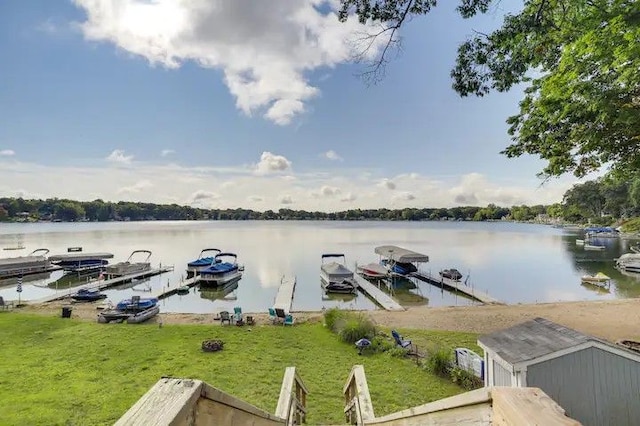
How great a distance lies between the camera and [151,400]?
127 cm

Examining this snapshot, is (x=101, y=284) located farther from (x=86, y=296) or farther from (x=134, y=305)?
(x=134, y=305)

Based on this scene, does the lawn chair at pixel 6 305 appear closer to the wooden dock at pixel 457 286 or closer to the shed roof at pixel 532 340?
the shed roof at pixel 532 340

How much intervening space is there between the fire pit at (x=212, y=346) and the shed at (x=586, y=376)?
9.73 metres

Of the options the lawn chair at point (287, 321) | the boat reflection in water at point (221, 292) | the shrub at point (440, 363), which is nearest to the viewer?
the shrub at point (440, 363)

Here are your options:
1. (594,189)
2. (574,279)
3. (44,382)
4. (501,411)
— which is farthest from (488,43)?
(594,189)

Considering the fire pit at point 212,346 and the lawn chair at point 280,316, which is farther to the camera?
the lawn chair at point 280,316

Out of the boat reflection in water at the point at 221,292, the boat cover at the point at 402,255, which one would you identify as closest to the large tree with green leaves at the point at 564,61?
the boat cover at the point at 402,255

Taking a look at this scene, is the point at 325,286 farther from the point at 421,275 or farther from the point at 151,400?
the point at 151,400

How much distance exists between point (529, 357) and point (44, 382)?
1172cm

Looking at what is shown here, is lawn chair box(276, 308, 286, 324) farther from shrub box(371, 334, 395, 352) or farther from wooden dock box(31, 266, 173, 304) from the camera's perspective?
wooden dock box(31, 266, 173, 304)

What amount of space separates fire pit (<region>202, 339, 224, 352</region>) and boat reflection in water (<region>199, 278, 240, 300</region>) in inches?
620

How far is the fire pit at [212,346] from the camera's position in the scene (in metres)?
13.0

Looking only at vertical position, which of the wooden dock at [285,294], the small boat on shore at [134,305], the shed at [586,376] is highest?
the shed at [586,376]

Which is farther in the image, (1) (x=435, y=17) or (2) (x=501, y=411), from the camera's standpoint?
(1) (x=435, y=17)
